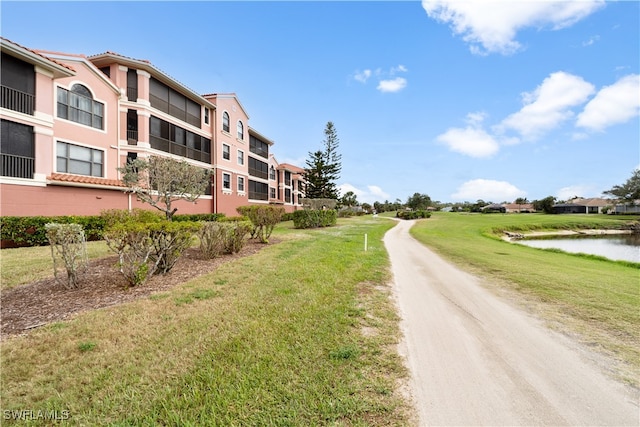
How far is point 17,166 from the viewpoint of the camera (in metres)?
12.9

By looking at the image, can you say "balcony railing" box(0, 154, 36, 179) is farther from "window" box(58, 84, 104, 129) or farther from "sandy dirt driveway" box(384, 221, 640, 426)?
"sandy dirt driveway" box(384, 221, 640, 426)

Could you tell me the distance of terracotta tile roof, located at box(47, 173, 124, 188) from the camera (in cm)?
1410

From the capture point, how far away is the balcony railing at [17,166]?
12.5m

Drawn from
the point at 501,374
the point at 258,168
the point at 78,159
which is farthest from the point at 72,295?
the point at 258,168

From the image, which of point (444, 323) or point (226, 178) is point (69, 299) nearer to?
point (444, 323)

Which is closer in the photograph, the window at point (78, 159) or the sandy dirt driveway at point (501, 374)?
the sandy dirt driveway at point (501, 374)

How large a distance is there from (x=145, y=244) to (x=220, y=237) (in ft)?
10.5

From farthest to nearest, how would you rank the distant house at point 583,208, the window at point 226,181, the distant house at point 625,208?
the distant house at point 583,208 → the distant house at point 625,208 → the window at point 226,181

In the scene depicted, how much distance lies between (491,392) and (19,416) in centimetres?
450

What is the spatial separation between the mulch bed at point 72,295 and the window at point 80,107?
527 inches

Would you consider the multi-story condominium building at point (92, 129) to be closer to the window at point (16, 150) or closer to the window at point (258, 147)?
the window at point (16, 150)

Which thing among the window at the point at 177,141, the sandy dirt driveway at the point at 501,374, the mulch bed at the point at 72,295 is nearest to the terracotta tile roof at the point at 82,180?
the window at the point at 177,141

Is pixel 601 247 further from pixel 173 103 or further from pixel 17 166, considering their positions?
pixel 17 166

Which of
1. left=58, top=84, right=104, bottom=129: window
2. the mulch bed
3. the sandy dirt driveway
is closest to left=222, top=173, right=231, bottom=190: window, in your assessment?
left=58, top=84, right=104, bottom=129: window
